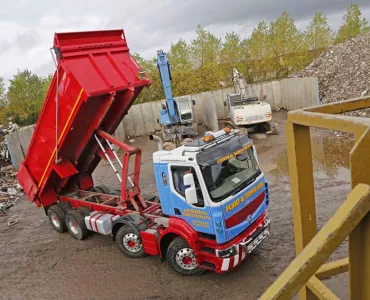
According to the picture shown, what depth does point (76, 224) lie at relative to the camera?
23.8 ft

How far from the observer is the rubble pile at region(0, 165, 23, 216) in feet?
34.2

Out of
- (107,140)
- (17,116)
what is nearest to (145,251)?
(107,140)

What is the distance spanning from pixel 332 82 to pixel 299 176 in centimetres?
1978

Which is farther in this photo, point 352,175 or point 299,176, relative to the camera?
point 299,176

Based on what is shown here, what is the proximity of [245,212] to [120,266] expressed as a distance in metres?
2.74

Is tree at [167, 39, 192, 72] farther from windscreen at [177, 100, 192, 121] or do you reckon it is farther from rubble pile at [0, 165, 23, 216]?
rubble pile at [0, 165, 23, 216]

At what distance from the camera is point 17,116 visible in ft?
79.9

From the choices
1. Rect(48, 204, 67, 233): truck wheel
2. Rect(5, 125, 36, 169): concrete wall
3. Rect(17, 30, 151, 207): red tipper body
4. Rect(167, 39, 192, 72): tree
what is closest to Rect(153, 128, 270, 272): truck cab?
Rect(17, 30, 151, 207): red tipper body

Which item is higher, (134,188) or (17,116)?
(17,116)

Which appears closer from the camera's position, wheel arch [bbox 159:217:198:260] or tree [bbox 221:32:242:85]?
wheel arch [bbox 159:217:198:260]

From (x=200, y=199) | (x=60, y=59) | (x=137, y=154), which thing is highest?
(x=60, y=59)

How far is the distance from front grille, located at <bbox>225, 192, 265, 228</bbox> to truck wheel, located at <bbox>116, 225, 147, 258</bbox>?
1.99 metres

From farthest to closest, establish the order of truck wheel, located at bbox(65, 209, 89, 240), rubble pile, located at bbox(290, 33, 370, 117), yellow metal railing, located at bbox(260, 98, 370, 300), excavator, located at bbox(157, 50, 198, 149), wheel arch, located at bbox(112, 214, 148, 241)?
rubble pile, located at bbox(290, 33, 370, 117), excavator, located at bbox(157, 50, 198, 149), truck wheel, located at bbox(65, 209, 89, 240), wheel arch, located at bbox(112, 214, 148, 241), yellow metal railing, located at bbox(260, 98, 370, 300)

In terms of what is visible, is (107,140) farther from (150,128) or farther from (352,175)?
(150,128)
